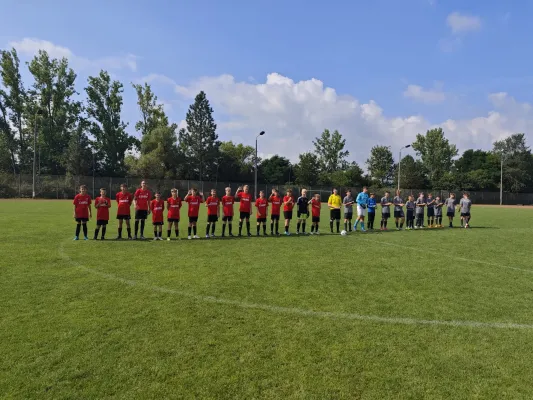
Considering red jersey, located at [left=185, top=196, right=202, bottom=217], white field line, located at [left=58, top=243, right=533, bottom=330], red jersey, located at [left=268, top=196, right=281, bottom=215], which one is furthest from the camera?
red jersey, located at [left=268, top=196, right=281, bottom=215]

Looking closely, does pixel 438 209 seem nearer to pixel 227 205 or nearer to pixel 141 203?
pixel 227 205

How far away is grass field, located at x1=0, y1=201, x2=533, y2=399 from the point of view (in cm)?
336

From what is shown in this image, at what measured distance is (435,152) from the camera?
76.8 meters

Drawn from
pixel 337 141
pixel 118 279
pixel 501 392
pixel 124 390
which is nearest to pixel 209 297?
pixel 118 279

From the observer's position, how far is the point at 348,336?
4.43 m

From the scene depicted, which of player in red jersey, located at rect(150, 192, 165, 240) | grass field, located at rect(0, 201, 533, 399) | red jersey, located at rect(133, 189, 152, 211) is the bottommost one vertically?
grass field, located at rect(0, 201, 533, 399)

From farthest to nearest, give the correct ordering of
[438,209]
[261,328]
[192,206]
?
[438,209]
[192,206]
[261,328]

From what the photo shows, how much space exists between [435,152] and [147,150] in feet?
189

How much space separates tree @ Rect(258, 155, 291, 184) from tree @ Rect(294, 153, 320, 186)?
347cm

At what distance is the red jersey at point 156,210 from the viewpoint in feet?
40.8

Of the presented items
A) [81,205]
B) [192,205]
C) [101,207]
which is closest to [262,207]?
[192,205]

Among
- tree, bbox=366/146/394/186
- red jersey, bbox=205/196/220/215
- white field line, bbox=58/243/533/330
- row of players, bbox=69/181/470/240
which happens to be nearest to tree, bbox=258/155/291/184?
tree, bbox=366/146/394/186

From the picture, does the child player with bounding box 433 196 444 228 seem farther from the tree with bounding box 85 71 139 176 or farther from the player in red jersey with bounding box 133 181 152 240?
the tree with bounding box 85 71 139 176

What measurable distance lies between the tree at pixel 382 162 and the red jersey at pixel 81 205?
69.1 metres
